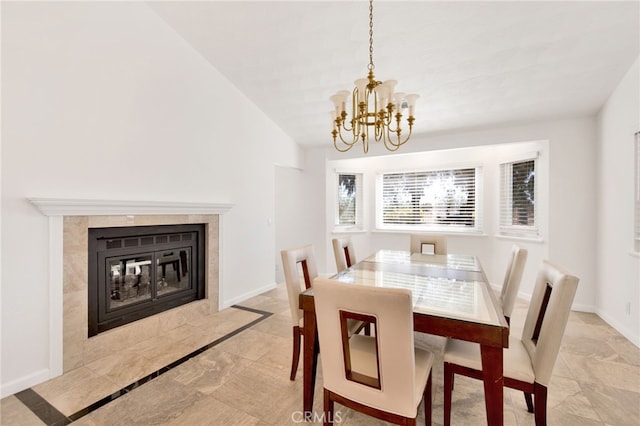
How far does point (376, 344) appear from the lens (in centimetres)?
122

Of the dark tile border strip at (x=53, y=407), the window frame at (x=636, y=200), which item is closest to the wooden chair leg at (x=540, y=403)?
the window frame at (x=636, y=200)

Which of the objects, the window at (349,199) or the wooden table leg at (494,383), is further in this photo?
the window at (349,199)

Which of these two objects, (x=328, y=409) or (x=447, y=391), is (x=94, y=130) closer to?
(x=328, y=409)

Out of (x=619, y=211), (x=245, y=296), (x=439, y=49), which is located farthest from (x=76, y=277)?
(x=619, y=211)

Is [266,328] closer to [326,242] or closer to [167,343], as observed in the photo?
[167,343]

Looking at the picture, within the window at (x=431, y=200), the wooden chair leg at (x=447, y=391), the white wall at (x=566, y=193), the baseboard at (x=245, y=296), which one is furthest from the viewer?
the window at (x=431, y=200)

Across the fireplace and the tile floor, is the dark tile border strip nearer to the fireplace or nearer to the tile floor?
the tile floor

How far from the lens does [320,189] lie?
512 centimetres

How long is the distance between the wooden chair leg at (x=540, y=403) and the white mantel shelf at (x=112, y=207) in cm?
318

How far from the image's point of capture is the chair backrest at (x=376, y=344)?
45.0 inches

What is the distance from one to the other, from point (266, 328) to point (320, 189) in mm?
2758

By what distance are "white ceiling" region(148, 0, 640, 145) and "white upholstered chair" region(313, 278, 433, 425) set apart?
242cm

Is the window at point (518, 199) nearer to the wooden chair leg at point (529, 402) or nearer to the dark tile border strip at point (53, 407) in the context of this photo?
the wooden chair leg at point (529, 402)

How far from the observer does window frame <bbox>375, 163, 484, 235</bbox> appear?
14.6 feet
